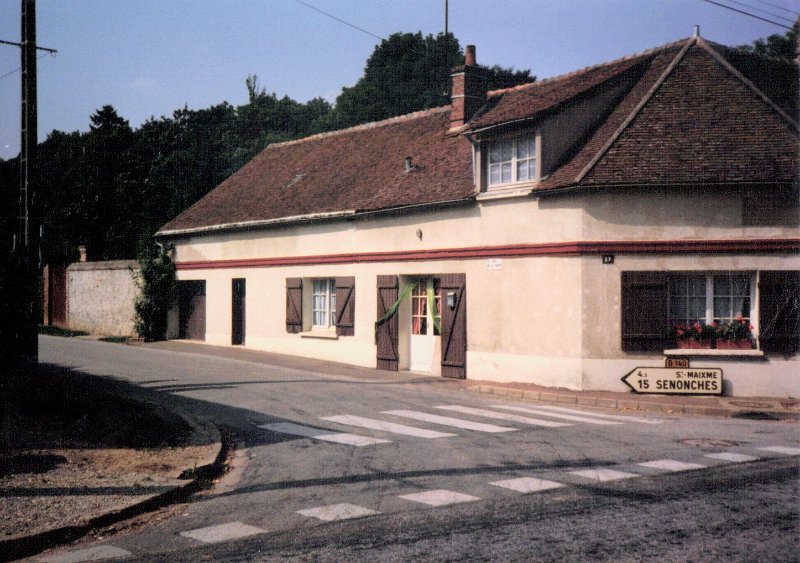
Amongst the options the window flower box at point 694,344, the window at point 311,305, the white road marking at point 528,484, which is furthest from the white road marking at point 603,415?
the window at point 311,305

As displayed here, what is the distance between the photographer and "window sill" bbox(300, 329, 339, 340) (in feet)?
73.3

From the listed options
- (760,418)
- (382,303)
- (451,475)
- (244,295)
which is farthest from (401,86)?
(451,475)

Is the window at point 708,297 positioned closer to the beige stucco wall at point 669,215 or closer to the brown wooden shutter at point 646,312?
the brown wooden shutter at point 646,312

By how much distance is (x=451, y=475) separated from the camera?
27.6ft

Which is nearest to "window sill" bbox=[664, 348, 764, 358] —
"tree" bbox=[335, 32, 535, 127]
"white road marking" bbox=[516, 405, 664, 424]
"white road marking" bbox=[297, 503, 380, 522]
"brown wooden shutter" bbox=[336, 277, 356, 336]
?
"white road marking" bbox=[516, 405, 664, 424]

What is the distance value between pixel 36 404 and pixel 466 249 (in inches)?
408

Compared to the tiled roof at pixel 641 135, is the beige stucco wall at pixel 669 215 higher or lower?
lower

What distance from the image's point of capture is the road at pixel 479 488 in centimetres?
593

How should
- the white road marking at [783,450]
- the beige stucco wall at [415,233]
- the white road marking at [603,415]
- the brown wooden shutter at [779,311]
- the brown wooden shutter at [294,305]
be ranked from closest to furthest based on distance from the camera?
the white road marking at [783,450] → the white road marking at [603,415] → the brown wooden shutter at [779,311] → the beige stucco wall at [415,233] → the brown wooden shutter at [294,305]

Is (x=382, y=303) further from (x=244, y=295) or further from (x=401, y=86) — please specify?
(x=401, y=86)

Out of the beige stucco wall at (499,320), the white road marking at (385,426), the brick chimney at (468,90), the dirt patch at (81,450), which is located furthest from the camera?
the brick chimney at (468,90)

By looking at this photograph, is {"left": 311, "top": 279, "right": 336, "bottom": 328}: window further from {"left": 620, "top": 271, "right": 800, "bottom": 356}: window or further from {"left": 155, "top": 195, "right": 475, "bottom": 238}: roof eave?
{"left": 620, "top": 271, "right": 800, "bottom": 356}: window

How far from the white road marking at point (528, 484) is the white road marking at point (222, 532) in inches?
102

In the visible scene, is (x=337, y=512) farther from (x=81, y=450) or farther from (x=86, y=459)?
(x=81, y=450)
